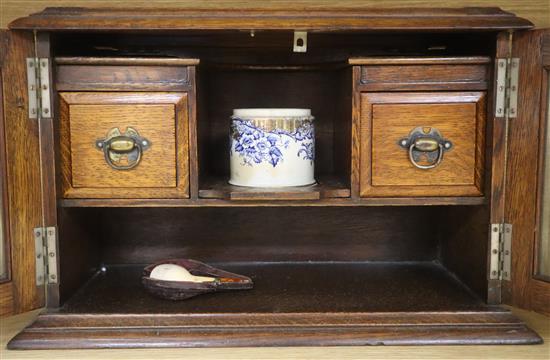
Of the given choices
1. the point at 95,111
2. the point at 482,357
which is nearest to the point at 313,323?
the point at 482,357

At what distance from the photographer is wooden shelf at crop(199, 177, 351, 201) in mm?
981

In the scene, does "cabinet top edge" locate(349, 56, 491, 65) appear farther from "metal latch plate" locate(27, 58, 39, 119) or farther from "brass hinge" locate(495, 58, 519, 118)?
"metal latch plate" locate(27, 58, 39, 119)

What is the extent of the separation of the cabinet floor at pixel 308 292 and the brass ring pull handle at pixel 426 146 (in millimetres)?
240

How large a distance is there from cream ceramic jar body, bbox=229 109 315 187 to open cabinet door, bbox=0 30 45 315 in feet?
1.11

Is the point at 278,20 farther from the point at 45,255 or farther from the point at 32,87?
the point at 45,255

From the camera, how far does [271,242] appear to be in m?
1.29

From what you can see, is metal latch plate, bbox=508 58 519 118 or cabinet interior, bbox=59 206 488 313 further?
cabinet interior, bbox=59 206 488 313

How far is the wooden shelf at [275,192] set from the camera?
3.22 ft

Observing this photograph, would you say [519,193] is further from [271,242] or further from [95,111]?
[95,111]

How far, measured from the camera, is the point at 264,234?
1.28 m

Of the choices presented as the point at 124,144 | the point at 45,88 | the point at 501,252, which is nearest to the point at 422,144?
the point at 501,252

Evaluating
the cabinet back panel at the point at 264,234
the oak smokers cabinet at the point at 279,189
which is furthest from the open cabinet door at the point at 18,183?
the cabinet back panel at the point at 264,234

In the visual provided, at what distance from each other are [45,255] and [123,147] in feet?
0.75

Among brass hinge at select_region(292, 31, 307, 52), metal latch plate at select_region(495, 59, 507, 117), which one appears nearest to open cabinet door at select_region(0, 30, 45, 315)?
brass hinge at select_region(292, 31, 307, 52)
